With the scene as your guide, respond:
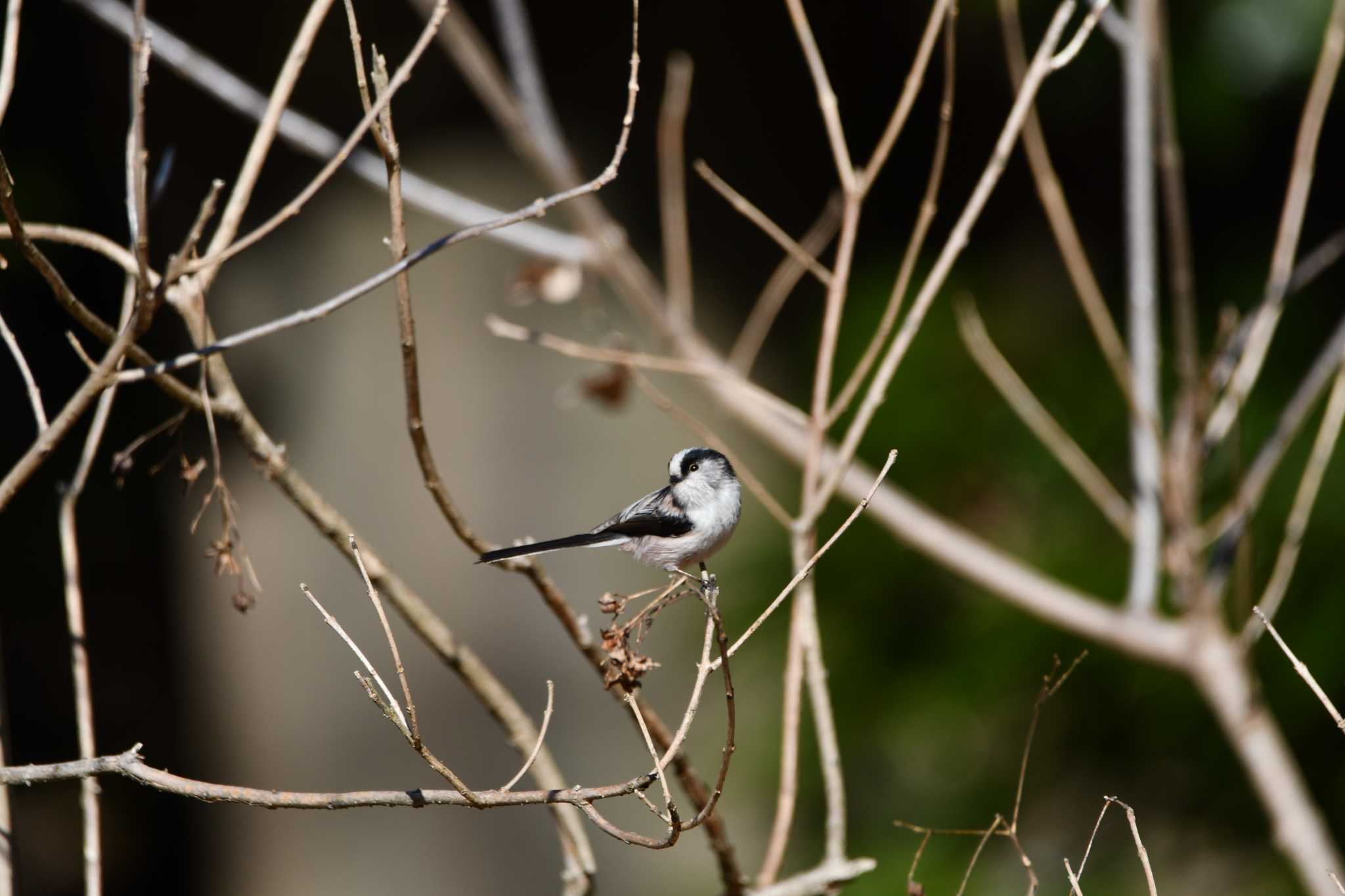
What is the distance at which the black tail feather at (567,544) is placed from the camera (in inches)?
20.6

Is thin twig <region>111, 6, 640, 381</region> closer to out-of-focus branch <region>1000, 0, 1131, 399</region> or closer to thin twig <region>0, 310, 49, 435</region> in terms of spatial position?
thin twig <region>0, 310, 49, 435</region>

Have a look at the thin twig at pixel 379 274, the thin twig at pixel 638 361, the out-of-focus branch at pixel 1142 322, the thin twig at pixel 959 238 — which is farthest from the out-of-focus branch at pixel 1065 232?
the thin twig at pixel 379 274

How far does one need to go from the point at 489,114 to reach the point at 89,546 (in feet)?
3.60

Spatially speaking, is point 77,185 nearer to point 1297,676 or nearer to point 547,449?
point 547,449

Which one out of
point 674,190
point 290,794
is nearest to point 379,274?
point 290,794

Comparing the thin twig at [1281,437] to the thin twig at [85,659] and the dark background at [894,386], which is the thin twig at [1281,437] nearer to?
the dark background at [894,386]

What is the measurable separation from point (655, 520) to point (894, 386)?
123 cm

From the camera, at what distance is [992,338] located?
1.81m

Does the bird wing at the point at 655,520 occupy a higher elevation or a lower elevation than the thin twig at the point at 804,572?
higher

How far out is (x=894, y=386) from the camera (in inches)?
67.2

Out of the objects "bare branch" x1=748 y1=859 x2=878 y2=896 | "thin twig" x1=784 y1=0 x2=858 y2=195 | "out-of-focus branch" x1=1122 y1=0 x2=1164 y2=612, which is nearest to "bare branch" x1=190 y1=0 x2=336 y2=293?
"thin twig" x1=784 y1=0 x2=858 y2=195

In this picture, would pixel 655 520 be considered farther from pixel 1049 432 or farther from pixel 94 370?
pixel 1049 432

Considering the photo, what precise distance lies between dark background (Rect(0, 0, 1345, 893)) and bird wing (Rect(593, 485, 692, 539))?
996 millimetres

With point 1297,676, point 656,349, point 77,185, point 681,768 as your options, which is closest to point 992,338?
point 656,349
